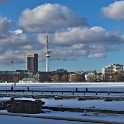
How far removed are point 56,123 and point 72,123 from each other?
1.09 metres

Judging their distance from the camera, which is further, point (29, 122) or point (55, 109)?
point (55, 109)

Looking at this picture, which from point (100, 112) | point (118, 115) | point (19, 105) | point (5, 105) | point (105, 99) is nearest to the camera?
point (118, 115)

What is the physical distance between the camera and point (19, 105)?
38.0 meters

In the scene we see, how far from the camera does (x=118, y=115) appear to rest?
32.2 metres

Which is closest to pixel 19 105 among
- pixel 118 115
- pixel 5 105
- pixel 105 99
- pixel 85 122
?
pixel 5 105

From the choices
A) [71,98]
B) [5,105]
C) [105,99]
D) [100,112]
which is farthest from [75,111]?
[71,98]

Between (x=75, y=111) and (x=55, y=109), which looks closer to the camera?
(x=75, y=111)

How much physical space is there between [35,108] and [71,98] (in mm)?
22946

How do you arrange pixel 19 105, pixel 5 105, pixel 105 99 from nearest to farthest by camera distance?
pixel 19 105 < pixel 5 105 < pixel 105 99

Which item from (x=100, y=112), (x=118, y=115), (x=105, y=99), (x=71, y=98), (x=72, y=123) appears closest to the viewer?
(x=72, y=123)

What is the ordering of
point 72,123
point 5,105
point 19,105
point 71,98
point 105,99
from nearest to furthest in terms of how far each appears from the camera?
point 72,123 < point 19,105 < point 5,105 < point 105,99 < point 71,98

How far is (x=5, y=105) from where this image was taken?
4247 cm

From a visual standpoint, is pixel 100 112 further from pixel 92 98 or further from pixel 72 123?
pixel 92 98

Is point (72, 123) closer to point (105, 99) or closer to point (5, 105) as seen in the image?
point (5, 105)
